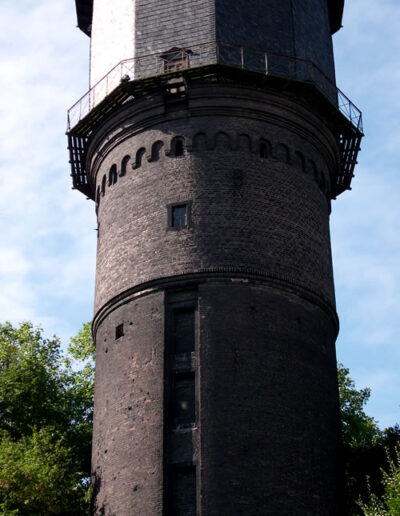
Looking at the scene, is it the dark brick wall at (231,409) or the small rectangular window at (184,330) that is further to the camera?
the small rectangular window at (184,330)

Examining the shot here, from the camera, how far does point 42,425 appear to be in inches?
1348

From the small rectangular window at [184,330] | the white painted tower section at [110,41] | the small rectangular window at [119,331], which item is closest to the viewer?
the small rectangular window at [184,330]

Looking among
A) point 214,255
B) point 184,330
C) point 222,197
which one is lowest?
point 184,330

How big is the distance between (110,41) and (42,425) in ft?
46.9

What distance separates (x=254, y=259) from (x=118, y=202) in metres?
5.23

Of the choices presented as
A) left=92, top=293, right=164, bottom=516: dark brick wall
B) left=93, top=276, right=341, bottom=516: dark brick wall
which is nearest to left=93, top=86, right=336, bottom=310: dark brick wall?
left=93, top=276, right=341, bottom=516: dark brick wall

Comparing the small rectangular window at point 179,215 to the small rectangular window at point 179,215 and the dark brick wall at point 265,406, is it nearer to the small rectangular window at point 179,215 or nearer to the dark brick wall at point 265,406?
the small rectangular window at point 179,215

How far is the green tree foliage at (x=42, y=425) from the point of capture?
87.4ft

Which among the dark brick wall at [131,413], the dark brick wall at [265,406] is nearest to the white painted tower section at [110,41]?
the dark brick wall at [131,413]

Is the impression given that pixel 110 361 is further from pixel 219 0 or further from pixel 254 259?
pixel 219 0

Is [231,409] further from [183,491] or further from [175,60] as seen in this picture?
[175,60]

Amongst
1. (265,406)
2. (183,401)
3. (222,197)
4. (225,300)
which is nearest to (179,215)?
(222,197)

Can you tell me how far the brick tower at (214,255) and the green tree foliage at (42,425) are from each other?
2.31 meters

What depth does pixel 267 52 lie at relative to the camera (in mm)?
29469
